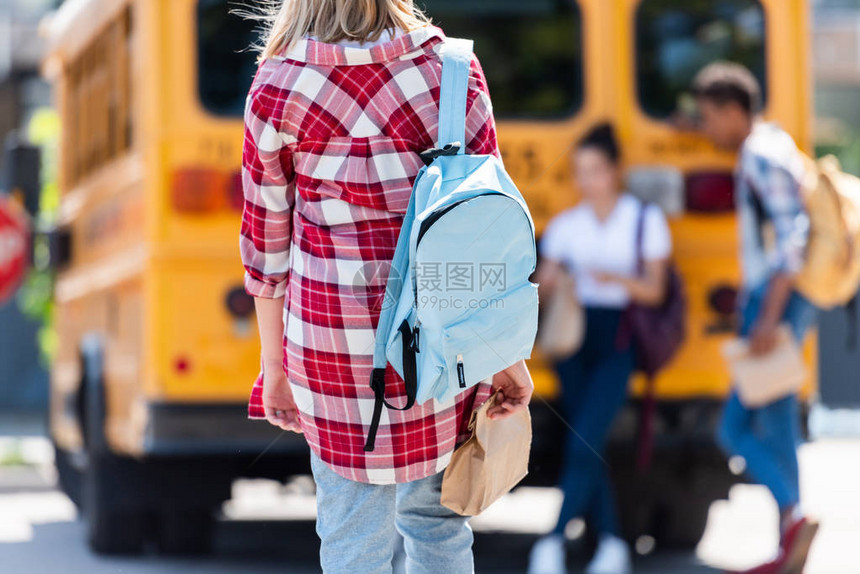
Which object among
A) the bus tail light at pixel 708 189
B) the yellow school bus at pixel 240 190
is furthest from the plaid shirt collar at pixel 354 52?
the bus tail light at pixel 708 189

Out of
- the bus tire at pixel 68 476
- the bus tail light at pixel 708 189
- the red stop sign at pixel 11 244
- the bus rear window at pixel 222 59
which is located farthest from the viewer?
the red stop sign at pixel 11 244

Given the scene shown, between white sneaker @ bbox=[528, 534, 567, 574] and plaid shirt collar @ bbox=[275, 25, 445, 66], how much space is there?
130 inches

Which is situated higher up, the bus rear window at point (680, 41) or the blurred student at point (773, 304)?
the bus rear window at point (680, 41)

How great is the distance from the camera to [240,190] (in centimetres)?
573

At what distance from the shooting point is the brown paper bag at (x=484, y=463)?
2.88 meters

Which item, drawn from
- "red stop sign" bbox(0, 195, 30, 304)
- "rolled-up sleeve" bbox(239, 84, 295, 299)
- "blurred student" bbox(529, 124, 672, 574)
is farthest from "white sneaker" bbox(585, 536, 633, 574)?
"red stop sign" bbox(0, 195, 30, 304)

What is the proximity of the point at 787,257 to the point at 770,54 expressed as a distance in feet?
3.71

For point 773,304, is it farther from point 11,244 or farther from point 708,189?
point 11,244

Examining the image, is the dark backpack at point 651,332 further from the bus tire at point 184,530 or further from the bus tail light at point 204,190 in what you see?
the bus tire at point 184,530

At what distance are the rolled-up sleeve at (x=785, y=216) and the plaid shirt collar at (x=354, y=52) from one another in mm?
2932

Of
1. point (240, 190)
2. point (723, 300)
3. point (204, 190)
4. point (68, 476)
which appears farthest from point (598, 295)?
point (68, 476)

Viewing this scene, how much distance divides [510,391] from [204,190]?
10.1 ft

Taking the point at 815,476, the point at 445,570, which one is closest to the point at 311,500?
the point at 815,476

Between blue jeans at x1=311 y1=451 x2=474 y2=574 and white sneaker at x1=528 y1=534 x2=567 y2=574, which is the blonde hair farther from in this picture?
white sneaker at x1=528 y1=534 x2=567 y2=574
